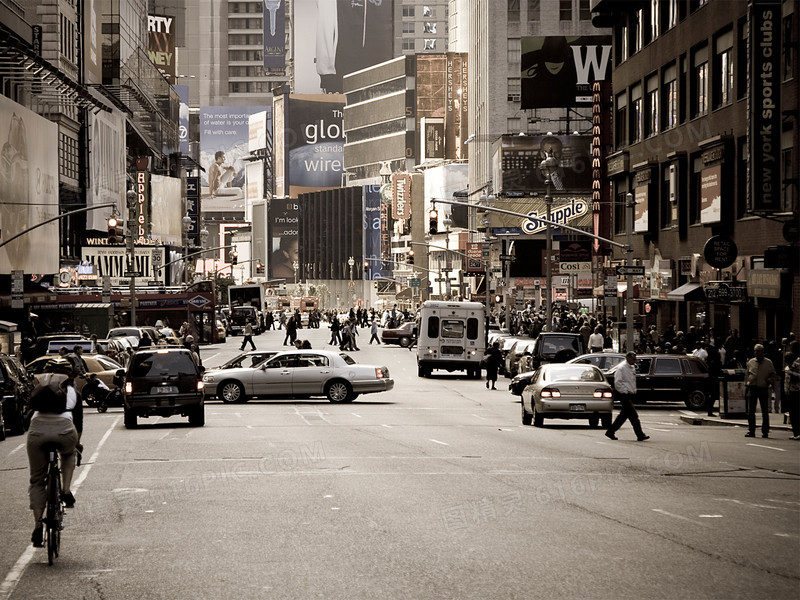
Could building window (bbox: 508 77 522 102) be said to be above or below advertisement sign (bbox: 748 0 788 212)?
above

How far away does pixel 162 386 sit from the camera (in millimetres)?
28562

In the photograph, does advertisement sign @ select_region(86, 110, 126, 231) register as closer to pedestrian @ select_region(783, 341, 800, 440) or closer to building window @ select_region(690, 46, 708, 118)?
building window @ select_region(690, 46, 708, 118)

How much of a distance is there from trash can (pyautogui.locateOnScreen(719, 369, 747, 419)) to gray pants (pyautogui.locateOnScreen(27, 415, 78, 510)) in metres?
20.9

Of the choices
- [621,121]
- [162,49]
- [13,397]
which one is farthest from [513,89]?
[13,397]

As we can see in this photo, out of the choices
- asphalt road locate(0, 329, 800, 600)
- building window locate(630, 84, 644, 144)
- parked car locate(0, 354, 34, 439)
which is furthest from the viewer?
building window locate(630, 84, 644, 144)

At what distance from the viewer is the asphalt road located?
35.6ft

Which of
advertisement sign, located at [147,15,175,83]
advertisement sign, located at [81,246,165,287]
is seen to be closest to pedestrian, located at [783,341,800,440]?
advertisement sign, located at [81,246,165,287]

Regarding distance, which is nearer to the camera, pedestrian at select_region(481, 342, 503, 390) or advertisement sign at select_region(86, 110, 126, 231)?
pedestrian at select_region(481, 342, 503, 390)

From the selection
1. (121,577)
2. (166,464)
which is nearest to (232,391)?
(166,464)

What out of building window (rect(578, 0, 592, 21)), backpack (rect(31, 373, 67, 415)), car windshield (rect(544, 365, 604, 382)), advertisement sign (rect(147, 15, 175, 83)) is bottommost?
car windshield (rect(544, 365, 604, 382))

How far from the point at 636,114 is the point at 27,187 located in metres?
33.4

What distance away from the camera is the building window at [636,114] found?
6288cm

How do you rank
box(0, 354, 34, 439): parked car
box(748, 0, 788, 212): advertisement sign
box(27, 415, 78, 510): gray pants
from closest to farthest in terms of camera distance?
box(27, 415, 78, 510): gray pants
box(0, 354, 34, 439): parked car
box(748, 0, 788, 212): advertisement sign

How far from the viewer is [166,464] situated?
802 inches
